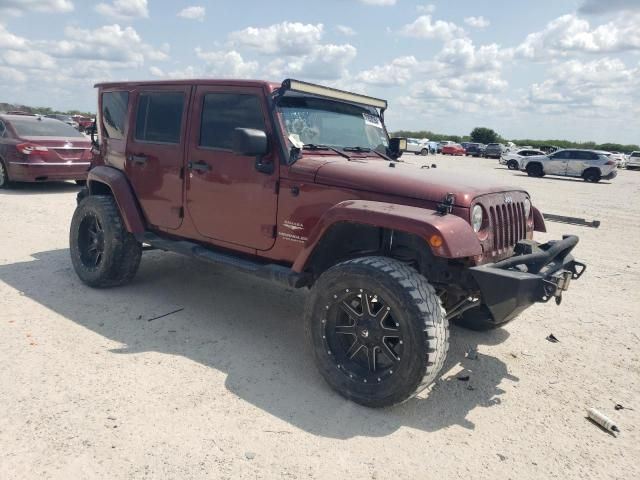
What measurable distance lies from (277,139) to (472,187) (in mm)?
1488

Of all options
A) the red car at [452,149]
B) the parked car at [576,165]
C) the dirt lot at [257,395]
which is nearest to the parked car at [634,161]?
the red car at [452,149]

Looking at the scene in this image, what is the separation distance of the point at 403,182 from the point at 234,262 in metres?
1.58

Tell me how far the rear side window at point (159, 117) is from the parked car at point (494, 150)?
1791 inches

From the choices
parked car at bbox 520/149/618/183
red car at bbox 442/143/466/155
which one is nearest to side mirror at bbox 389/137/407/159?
parked car at bbox 520/149/618/183

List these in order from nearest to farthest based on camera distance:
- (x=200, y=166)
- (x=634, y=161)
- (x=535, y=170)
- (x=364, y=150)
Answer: (x=200, y=166), (x=364, y=150), (x=535, y=170), (x=634, y=161)

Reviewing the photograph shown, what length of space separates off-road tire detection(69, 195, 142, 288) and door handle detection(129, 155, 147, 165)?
520 mm

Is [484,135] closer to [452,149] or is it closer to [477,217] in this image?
[452,149]

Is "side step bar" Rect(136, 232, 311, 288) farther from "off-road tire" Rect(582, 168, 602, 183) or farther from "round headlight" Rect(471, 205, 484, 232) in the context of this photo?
"off-road tire" Rect(582, 168, 602, 183)

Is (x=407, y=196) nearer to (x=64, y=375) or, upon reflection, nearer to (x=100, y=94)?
(x=64, y=375)

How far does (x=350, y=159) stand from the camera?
411cm

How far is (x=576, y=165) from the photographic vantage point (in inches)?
1000

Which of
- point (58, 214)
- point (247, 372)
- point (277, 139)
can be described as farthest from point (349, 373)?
point (58, 214)

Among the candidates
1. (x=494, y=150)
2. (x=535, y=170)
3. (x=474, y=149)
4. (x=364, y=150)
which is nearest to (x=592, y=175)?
(x=535, y=170)

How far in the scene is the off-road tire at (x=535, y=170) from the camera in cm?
2667
